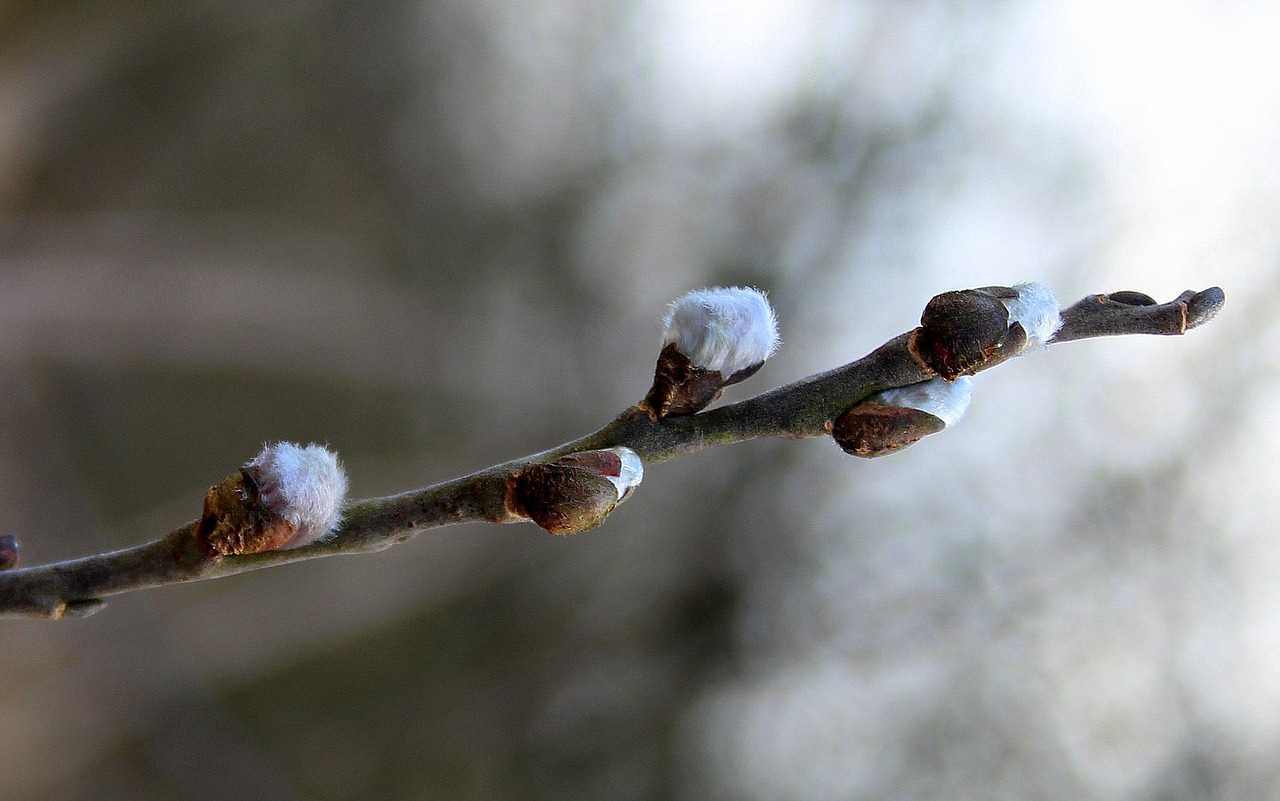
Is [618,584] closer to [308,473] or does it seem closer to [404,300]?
[404,300]

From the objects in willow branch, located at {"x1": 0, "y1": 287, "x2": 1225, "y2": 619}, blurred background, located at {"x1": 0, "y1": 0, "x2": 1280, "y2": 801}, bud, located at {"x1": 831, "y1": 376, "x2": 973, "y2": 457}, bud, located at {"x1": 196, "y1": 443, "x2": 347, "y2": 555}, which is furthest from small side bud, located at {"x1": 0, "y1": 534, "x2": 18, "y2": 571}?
blurred background, located at {"x1": 0, "y1": 0, "x2": 1280, "y2": 801}

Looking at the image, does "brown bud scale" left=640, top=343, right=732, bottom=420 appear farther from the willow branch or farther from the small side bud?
the small side bud

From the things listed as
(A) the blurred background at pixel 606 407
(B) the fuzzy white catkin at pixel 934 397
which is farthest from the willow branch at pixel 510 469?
(A) the blurred background at pixel 606 407

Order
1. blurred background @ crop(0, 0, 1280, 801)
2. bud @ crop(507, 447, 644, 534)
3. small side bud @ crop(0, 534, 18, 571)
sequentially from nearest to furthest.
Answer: bud @ crop(507, 447, 644, 534)
small side bud @ crop(0, 534, 18, 571)
blurred background @ crop(0, 0, 1280, 801)

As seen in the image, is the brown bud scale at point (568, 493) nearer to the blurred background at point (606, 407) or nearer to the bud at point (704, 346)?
the bud at point (704, 346)

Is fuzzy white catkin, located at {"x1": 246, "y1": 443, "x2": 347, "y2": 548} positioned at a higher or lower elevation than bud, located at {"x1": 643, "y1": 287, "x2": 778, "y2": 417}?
lower

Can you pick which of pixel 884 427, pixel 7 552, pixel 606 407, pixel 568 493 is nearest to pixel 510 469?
pixel 568 493

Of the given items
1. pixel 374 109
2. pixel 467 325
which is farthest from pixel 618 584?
pixel 374 109
